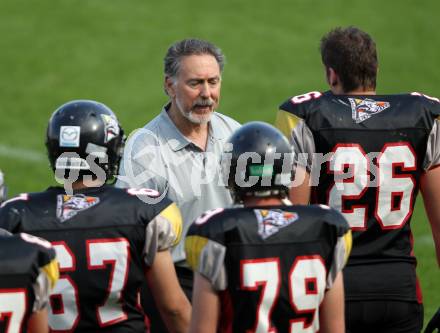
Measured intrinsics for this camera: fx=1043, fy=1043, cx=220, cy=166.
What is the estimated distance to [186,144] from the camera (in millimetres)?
5797

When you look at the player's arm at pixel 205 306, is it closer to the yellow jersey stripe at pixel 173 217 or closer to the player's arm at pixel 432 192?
the yellow jersey stripe at pixel 173 217

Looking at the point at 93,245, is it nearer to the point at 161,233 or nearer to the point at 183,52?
the point at 161,233

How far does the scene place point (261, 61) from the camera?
15203mm

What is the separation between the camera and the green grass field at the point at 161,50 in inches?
551

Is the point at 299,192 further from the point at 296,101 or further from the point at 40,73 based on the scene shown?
the point at 40,73

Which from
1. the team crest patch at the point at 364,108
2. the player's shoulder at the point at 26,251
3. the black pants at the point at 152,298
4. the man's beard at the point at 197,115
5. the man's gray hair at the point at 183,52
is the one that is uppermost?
the man's gray hair at the point at 183,52

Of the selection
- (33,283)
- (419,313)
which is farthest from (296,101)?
(33,283)

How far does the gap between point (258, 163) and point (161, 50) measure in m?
11.0

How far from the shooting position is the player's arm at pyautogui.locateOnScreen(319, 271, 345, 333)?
451 cm

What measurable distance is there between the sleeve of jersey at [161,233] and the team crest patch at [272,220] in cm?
46

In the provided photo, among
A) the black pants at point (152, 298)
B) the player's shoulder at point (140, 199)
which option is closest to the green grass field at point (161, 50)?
the black pants at point (152, 298)

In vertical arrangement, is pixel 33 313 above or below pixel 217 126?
below

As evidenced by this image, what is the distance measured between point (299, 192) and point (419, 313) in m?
0.89

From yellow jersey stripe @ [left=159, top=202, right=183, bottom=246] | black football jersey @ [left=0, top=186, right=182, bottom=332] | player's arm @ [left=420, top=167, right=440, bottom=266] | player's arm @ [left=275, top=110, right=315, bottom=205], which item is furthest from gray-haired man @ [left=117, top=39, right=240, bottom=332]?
player's arm @ [left=420, top=167, right=440, bottom=266]
